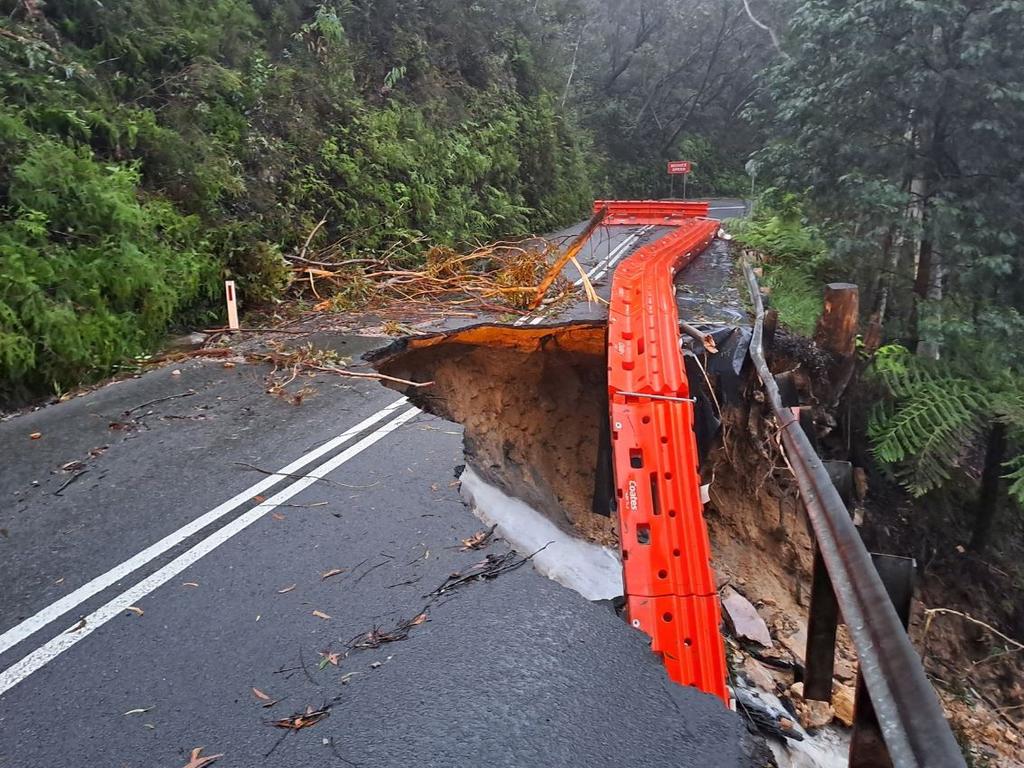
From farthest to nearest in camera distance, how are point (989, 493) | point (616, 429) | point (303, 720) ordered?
point (989, 493) < point (616, 429) < point (303, 720)

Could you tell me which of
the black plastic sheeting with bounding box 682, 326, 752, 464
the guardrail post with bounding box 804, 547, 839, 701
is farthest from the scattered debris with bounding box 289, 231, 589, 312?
the guardrail post with bounding box 804, 547, 839, 701

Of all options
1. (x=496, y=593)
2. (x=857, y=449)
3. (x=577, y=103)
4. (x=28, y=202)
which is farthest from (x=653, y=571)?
(x=577, y=103)

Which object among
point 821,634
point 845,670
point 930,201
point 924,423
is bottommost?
point 845,670

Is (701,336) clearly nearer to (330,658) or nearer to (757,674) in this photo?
(757,674)

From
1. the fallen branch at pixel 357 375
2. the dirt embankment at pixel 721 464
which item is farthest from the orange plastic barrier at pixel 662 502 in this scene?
the fallen branch at pixel 357 375

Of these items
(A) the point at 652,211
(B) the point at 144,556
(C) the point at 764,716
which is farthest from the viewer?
(A) the point at 652,211

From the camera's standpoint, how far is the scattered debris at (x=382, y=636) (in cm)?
314

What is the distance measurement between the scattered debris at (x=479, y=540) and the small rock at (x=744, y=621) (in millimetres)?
2568

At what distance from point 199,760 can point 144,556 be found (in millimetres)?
1677

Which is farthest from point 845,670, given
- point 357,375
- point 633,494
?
point 357,375

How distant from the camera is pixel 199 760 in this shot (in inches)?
100.0

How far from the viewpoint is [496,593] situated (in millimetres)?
3516

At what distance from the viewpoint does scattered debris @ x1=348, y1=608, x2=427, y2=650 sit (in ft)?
10.3

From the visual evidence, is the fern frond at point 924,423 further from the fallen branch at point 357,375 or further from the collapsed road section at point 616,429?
the fallen branch at point 357,375
